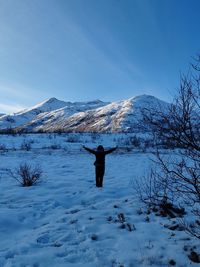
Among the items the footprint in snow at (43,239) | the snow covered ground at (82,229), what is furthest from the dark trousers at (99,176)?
the footprint in snow at (43,239)

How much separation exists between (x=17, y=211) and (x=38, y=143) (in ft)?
62.5

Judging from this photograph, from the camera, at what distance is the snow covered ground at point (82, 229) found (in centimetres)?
472

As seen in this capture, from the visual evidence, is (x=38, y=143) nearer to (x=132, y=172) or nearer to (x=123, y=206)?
(x=132, y=172)

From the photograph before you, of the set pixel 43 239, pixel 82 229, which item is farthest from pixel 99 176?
pixel 43 239

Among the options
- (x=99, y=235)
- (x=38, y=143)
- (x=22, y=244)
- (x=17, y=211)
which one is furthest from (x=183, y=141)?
(x=38, y=143)

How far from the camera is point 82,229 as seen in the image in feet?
19.7

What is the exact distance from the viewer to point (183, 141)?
15.0ft

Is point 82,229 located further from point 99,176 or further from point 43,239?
point 99,176

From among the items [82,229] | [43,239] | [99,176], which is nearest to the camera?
[43,239]

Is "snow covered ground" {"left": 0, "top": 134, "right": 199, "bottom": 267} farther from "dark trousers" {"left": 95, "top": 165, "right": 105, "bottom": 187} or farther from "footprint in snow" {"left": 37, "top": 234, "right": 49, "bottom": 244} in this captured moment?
"dark trousers" {"left": 95, "top": 165, "right": 105, "bottom": 187}

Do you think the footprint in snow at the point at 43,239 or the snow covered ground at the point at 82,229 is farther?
the footprint in snow at the point at 43,239

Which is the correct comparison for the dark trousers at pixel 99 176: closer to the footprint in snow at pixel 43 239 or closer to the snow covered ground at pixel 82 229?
the snow covered ground at pixel 82 229

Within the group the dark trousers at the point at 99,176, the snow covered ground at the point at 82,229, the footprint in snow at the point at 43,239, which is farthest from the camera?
the dark trousers at the point at 99,176

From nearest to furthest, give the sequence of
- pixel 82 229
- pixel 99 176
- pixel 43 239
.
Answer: pixel 43 239 → pixel 82 229 → pixel 99 176
